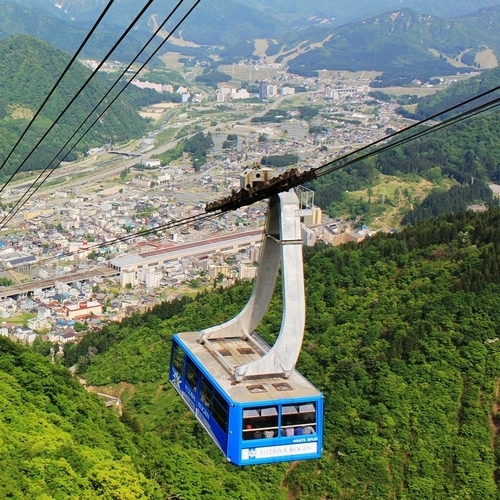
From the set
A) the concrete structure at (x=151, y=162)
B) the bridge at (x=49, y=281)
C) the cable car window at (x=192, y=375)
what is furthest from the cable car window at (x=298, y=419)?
the concrete structure at (x=151, y=162)

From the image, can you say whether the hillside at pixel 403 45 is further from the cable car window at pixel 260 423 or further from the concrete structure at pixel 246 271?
the cable car window at pixel 260 423

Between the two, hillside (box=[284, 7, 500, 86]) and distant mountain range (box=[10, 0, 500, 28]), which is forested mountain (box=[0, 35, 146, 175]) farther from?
distant mountain range (box=[10, 0, 500, 28])

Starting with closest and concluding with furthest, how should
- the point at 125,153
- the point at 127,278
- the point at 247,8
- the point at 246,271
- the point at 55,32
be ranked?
1. the point at 246,271
2. the point at 127,278
3. the point at 125,153
4. the point at 55,32
5. the point at 247,8

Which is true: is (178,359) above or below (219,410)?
above

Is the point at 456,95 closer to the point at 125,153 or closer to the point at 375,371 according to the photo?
the point at 125,153

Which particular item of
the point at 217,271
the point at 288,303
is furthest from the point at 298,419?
the point at 217,271

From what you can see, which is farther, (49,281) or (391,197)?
(391,197)
